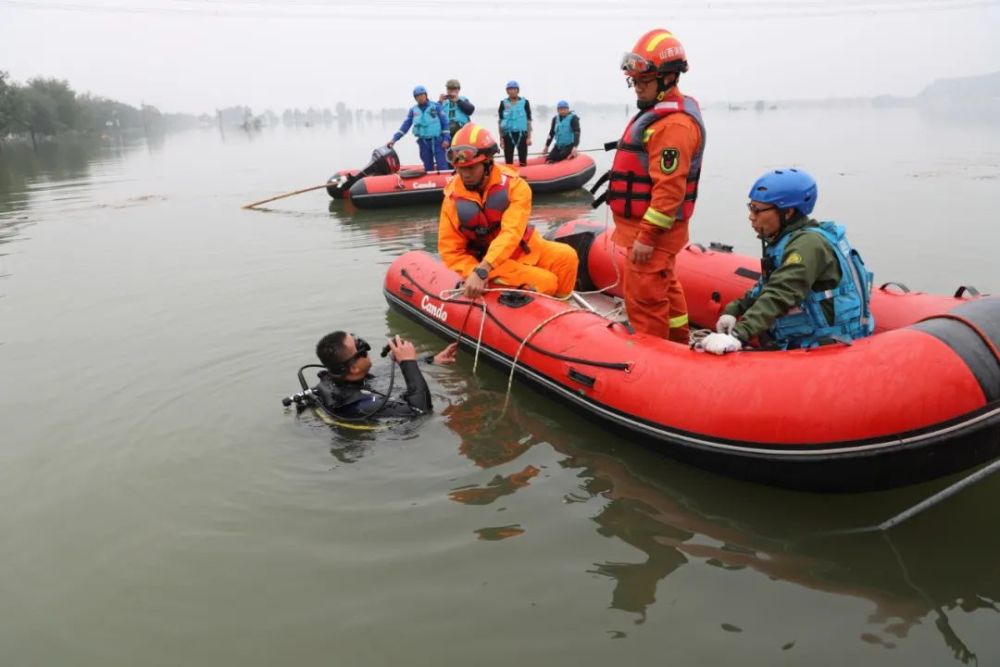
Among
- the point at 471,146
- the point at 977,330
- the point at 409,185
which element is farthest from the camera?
the point at 409,185

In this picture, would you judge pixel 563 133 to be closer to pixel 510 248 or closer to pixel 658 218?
pixel 510 248

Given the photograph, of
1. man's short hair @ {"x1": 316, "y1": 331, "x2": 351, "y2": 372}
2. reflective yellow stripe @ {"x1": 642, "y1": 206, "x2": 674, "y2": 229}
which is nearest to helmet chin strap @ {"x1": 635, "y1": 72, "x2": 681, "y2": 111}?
reflective yellow stripe @ {"x1": 642, "y1": 206, "x2": 674, "y2": 229}

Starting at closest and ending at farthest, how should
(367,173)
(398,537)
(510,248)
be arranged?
(398,537)
(510,248)
(367,173)

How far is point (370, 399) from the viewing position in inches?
149

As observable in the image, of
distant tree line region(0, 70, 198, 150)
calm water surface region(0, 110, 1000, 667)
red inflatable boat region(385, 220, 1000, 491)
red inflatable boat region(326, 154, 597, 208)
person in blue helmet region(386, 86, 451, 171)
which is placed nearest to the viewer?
calm water surface region(0, 110, 1000, 667)

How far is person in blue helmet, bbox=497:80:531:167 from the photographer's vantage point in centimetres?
1252

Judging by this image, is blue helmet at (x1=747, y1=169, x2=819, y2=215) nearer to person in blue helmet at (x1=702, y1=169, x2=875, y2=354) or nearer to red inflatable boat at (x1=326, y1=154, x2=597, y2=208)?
person in blue helmet at (x1=702, y1=169, x2=875, y2=354)

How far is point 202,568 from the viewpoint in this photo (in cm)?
295

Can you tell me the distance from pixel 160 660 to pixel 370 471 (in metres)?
1.33

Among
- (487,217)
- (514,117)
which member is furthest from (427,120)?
(487,217)

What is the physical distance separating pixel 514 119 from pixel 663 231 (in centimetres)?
957

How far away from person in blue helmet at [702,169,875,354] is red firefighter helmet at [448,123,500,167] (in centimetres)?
172

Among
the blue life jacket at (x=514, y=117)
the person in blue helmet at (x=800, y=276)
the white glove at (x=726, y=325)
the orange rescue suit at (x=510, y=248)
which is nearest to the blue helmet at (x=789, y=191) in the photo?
the person in blue helmet at (x=800, y=276)

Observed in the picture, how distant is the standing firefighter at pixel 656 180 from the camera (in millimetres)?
3543
